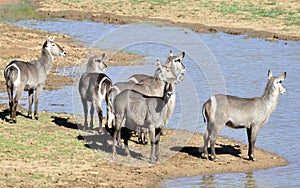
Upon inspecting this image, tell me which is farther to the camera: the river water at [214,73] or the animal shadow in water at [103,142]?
the animal shadow in water at [103,142]

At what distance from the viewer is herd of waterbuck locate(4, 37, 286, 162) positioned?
11.9 meters

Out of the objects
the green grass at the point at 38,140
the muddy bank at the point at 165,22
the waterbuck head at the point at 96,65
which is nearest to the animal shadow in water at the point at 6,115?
the green grass at the point at 38,140

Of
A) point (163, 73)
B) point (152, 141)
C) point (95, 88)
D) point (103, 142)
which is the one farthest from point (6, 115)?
point (152, 141)

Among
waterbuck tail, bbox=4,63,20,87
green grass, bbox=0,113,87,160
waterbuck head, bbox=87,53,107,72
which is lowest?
green grass, bbox=0,113,87,160

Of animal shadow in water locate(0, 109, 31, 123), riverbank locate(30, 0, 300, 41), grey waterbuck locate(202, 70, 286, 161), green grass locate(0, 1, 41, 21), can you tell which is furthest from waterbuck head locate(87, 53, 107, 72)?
green grass locate(0, 1, 41, 21)

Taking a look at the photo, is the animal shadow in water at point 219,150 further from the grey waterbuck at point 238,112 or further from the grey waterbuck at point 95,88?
the grey waterbuck at point 95,88

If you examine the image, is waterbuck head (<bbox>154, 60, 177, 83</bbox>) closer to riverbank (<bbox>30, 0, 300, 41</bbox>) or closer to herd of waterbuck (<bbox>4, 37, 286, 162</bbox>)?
herd of waterbuck (<bbox>4, 37, 286, 162</bbox>)

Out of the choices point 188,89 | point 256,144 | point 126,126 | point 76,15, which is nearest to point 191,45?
point 188,89

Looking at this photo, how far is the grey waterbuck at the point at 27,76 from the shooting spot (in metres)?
13.9

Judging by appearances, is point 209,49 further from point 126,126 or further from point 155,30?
point 126,126

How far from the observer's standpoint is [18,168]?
11086 millimetres

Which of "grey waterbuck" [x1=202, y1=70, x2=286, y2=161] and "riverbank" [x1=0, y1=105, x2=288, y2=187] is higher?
"grey waterbuck" [x1=202, y1=70, x2=286, y2=161]

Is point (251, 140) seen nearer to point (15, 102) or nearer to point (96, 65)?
point (96, 65)

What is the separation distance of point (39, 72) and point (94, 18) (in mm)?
20881
